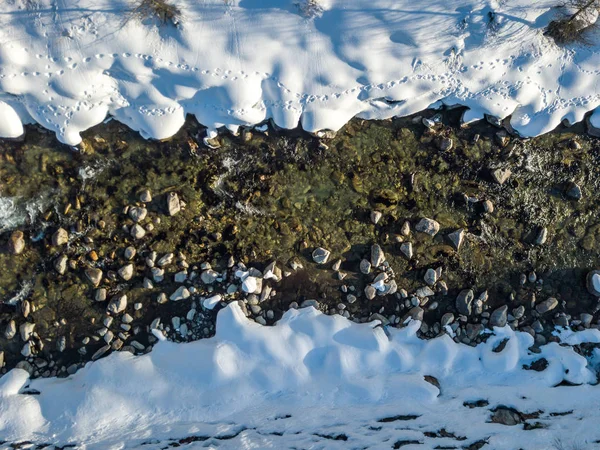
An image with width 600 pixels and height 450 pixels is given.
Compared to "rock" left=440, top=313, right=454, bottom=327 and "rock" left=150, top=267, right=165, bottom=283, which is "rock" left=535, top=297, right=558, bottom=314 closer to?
"rock" left=440, top=313, right=454, bottom=327

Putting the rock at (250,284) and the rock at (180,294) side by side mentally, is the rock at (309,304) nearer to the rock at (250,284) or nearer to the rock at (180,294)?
the rock at (250,284)

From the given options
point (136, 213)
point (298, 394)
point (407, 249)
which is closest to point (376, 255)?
point (407, 249)

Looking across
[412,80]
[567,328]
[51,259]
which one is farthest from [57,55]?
[567,328]

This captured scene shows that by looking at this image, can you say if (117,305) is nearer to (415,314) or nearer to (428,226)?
(415,314)

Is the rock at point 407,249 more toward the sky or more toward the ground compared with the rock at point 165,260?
more toward the ground

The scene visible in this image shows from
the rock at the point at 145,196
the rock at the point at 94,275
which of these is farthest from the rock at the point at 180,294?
the rock at the point at 145,196

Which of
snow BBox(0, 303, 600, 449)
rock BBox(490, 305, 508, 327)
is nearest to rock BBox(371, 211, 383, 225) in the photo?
snow BBox(0, 303, 600, 449)
